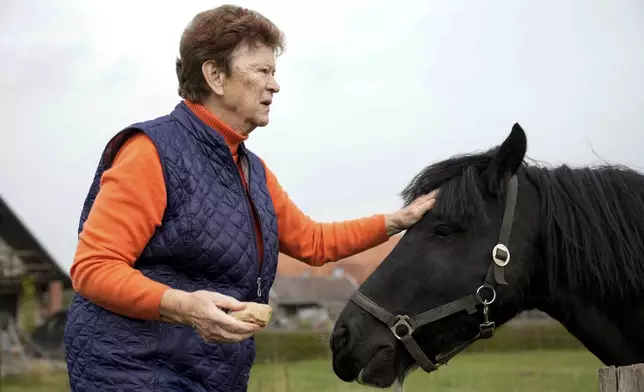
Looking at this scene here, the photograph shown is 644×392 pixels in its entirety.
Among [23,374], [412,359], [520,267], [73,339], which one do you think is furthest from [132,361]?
[23,374]

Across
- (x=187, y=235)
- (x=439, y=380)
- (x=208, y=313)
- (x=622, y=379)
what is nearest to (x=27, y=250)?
(x=439, y=380)

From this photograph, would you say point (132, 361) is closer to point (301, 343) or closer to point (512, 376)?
point (512, 376)

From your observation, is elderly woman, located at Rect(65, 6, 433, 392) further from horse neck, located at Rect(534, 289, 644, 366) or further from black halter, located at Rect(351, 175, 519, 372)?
→ horse neck, located at Rect(534, 289, 644, 366)

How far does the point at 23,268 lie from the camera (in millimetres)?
24578

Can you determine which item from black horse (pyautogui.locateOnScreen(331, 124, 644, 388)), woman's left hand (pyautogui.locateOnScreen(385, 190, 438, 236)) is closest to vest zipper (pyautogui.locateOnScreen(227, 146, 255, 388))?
black horse (pyautogui.locateOnScreen(331, 124, 644, 388))

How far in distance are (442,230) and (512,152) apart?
1.55 ft

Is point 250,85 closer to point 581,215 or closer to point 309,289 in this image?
point 581,215

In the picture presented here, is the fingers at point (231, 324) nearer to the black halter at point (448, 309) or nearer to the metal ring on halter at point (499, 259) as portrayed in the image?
the black halter at point (448, 309)

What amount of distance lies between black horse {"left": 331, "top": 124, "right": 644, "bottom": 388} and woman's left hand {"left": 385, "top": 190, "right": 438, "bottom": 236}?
0.05 meters

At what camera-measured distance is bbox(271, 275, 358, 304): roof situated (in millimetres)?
47737

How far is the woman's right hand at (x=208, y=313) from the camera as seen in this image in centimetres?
224

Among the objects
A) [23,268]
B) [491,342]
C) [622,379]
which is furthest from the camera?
[23,268]

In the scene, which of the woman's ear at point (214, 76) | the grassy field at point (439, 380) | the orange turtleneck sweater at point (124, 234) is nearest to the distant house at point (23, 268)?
the grassy field at point (439, 380)

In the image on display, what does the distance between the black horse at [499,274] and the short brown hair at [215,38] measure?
44.7 inches
